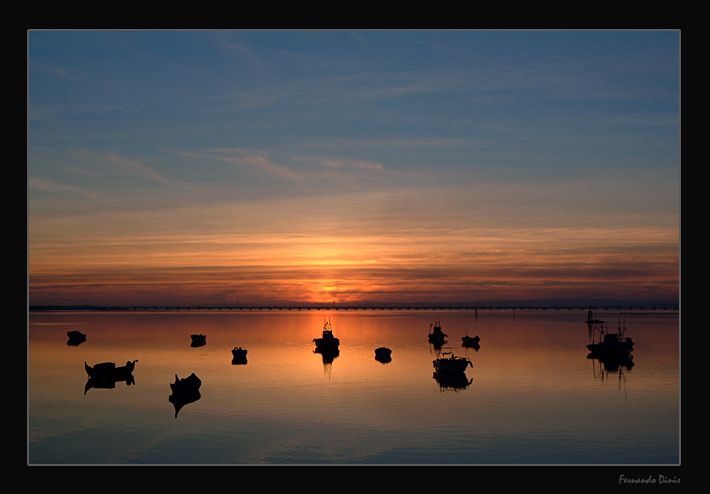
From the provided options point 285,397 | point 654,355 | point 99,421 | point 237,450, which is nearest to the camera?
point 237,450

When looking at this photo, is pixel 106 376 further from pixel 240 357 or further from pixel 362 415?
pixel 362 415

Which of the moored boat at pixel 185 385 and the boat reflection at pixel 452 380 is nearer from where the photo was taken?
the moored boat at pixel 185 385

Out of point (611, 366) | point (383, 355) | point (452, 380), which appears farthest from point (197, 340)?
point (611, 366)

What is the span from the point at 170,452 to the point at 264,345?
83.9 m

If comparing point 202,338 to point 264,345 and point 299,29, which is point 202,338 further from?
point 299,29

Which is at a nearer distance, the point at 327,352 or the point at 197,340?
the point at 327,352

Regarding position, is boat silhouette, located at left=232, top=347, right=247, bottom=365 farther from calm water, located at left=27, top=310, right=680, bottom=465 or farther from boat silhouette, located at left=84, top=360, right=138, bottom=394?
boat silhouette, located at left=84, top=360, right=138, bottom=394

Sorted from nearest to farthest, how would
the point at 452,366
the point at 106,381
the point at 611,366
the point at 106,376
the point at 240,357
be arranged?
the point at 106,381, the point at 106,376, the point at 452,366, the point at 611,366, the point at 240,357

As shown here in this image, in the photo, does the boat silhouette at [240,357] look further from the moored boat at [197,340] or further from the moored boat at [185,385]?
the moored boat at [197,340]

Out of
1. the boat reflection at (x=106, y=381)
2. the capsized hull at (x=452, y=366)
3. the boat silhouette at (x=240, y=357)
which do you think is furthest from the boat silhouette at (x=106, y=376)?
the capsized hull at (x=452, y=366)

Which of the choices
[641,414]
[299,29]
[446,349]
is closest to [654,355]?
[446,349]

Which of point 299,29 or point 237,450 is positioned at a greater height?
point 299,29

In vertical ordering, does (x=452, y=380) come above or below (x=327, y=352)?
above

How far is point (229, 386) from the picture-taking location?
61781mm
